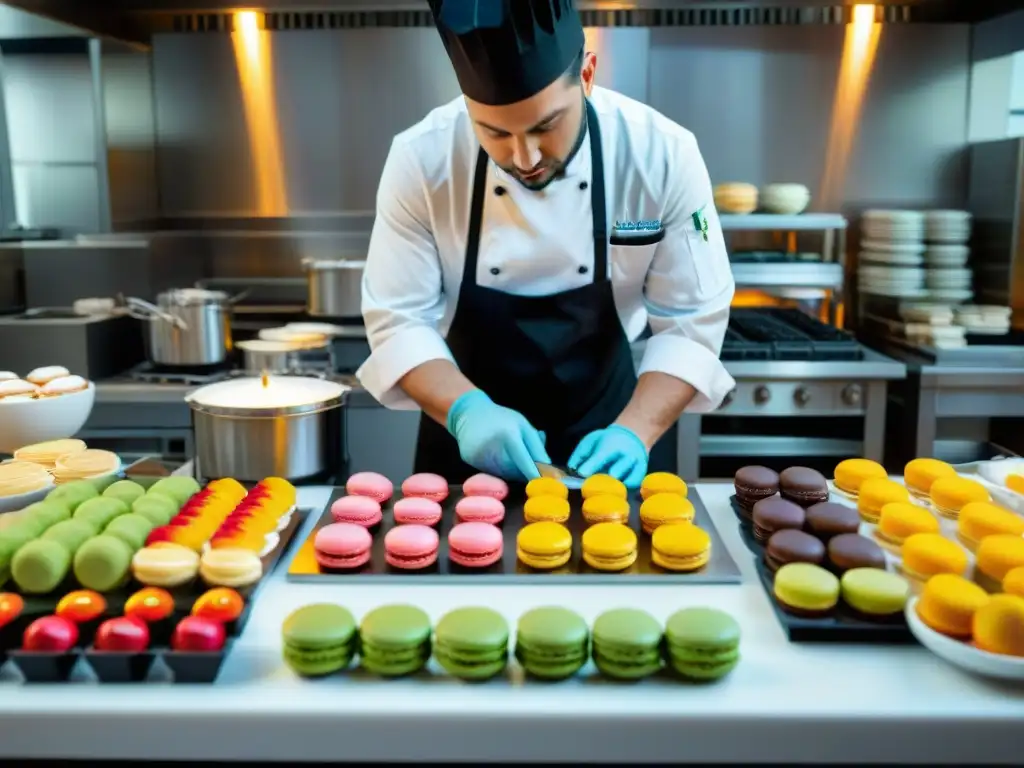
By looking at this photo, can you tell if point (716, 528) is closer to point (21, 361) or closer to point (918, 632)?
point (918, 632)

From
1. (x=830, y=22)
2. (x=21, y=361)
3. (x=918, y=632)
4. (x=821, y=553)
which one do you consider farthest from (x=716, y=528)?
(x=830, y=22)

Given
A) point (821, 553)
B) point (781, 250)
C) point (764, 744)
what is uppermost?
point (781, 250)

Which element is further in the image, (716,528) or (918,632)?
(716,528)

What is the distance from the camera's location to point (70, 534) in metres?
1.24

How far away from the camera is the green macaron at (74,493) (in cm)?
139

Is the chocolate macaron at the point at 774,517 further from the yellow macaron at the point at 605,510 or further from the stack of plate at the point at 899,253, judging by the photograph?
the stack of plate at the point at 899,253

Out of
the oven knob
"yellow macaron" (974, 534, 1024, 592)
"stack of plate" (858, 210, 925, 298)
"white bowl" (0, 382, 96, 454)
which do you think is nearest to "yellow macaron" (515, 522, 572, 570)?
"yellow macaron" (974, 534, 1024, 592)

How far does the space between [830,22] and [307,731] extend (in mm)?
3669

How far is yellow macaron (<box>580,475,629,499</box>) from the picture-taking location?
147 centimetres

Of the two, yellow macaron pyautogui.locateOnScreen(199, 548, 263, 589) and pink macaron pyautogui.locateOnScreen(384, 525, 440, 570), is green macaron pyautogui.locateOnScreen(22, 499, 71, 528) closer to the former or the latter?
yellow macaron pyautogui.locateOnScreen(199, 548, 263, 589)

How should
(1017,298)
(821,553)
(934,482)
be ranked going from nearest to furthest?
(821,553) → (934,482) → (1017,298)

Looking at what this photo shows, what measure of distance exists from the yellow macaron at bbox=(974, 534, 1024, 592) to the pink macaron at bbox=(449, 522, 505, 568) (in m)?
0.63

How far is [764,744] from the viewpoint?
965 mm

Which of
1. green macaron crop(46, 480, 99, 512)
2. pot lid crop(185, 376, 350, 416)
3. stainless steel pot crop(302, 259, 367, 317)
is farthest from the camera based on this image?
stainless steel pot crop(302, 259, 367, 317)
